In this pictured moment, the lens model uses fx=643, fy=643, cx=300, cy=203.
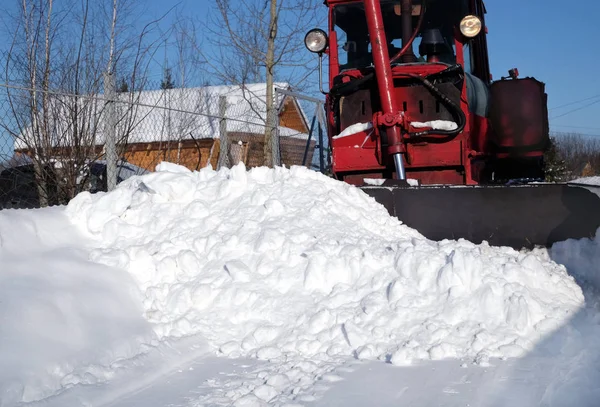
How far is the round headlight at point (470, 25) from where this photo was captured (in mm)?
6773

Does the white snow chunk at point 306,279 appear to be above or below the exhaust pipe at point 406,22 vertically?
below

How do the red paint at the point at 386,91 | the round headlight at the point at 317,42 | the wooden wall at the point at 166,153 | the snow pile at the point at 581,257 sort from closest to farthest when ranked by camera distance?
the snow pile at the point at 581,257
the red paint at the point at 386,91
the round headlight at the point at 317,42
the wooden wall at the point at 166,153

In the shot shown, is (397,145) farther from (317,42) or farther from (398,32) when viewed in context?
(317,42)

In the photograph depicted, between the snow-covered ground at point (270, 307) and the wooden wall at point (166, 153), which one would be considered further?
the wooden wall at point (166, 153)

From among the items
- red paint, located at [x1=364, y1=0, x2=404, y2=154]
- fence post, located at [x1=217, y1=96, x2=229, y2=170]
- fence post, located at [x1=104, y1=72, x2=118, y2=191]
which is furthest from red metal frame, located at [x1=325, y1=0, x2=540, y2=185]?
fence post, located at [x1=104, y1=72, x2=118, y2=191]

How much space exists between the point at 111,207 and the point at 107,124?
1.32 meters

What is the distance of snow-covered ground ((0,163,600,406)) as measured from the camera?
10.5 feet

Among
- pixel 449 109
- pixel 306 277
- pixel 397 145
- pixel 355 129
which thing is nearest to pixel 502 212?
pixel 397 145

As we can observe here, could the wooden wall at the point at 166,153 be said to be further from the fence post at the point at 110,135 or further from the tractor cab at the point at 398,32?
the tractor cab at the point at 398,32

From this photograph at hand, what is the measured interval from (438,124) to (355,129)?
892 mm

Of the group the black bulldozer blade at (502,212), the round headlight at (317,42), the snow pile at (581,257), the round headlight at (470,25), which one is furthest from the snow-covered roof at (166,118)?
the snow pile at (581,257)

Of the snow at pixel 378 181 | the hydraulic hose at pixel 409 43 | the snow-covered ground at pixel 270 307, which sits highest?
the hydraulic hose at pixel 409 43

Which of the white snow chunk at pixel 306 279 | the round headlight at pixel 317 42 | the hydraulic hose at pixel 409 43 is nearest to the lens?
the white snow chunk at pixel 306 279

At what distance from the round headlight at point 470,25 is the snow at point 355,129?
139 centimetres
